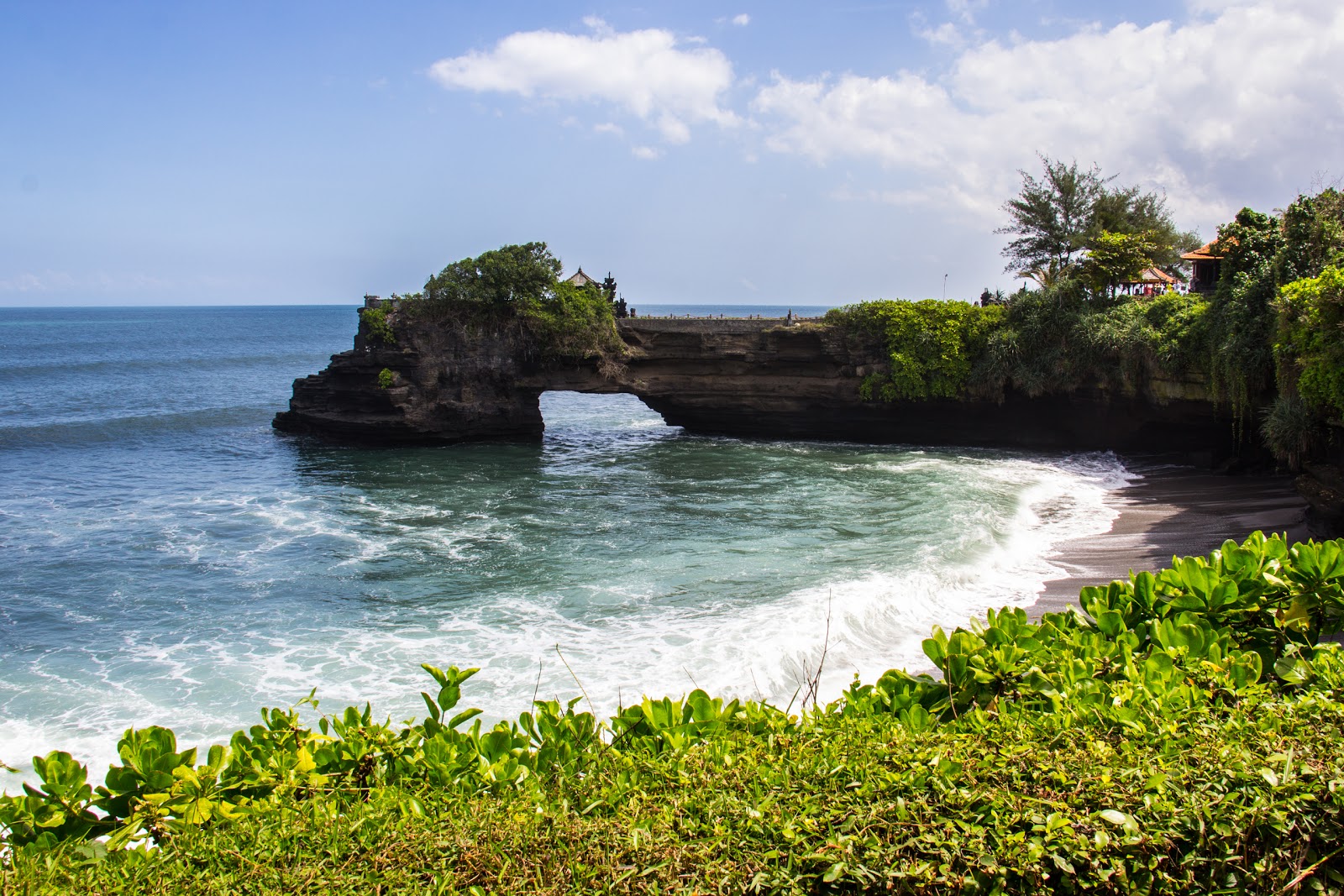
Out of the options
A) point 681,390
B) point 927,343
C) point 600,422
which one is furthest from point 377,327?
Answer: point 927,343

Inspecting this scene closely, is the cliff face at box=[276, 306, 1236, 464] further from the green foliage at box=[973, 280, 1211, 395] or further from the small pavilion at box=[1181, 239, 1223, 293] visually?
the small pavilion at box=[1181, 239, 1223, 293]

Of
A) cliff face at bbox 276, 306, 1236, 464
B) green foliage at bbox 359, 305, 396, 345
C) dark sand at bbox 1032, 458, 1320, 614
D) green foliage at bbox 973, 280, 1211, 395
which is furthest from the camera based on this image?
green foliage at bbox 359, 305, 396, 345

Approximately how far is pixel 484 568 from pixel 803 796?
12570 mm

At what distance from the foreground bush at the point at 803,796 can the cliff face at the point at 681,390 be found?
25849 mm

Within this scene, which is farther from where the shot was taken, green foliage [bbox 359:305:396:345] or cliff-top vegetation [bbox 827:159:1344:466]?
green foliage [bbox 359:305:396:345]

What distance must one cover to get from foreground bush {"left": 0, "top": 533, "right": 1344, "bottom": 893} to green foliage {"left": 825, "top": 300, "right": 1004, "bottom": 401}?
24734 mm

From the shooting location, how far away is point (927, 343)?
28250 mm

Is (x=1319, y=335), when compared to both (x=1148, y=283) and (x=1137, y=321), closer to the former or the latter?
(x=1137, y=321)

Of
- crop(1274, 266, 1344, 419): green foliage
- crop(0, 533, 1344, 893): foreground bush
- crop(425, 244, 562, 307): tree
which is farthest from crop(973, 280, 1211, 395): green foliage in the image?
crop(0, 533, 1344, 893): foreground bush

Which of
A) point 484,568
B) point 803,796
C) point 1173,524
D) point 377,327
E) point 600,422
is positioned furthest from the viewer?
point 600,422

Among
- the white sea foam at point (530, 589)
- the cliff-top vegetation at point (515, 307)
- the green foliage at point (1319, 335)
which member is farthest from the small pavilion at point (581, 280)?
the green foliage at point (1319, 335)

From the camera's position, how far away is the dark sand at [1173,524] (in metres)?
13.9

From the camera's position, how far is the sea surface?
10.4m

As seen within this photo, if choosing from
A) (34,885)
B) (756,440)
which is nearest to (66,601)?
(34,885)
